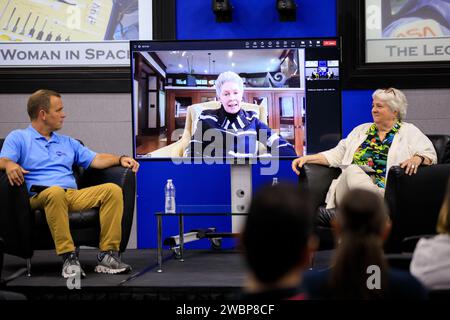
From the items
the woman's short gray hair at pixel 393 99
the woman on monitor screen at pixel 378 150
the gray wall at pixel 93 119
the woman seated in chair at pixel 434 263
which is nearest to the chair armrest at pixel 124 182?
the woman on monitor screen at pixel 378 150

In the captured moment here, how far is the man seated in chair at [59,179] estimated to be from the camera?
409 centimetres

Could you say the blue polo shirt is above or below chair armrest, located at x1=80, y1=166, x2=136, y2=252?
above

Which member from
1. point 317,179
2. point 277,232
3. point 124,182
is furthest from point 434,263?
point 124,182

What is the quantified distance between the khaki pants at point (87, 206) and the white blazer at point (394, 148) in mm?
1244

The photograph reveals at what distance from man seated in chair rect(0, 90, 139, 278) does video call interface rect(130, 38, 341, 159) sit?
79cm

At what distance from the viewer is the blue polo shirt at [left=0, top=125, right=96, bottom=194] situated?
4.36m

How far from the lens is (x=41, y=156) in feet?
14.5

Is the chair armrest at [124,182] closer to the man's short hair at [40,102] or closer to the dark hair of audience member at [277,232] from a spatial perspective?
the man's short hair at [40,102]

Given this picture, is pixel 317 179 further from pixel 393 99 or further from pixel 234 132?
pixel 234 132

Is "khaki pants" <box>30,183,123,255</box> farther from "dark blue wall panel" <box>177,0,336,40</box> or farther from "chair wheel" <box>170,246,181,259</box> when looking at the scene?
"dark blue wall panel" <box>177,0,336,40</box>

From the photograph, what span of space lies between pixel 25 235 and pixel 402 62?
2997 millimetres

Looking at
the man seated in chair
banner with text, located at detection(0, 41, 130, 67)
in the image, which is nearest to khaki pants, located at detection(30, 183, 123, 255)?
the man seated in chair

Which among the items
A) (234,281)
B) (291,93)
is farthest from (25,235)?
(291,93)
